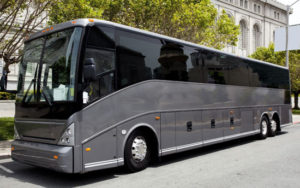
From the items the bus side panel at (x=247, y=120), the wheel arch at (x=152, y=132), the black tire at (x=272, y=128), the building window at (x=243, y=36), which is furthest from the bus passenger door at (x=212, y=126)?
the building window at (x=243, y=36)

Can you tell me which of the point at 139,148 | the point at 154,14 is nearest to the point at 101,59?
the point at 139,148

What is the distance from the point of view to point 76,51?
6078mm

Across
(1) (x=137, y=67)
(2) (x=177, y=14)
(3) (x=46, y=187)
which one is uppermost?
(2) (x=177, y=14)

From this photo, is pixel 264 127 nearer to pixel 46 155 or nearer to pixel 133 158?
pixel 133 158

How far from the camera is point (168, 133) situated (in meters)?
7.94

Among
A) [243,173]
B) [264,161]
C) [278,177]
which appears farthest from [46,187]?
[264,161]

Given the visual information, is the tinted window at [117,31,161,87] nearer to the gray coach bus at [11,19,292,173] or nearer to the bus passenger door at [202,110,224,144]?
the gray coach bus at [11,19,292,173]

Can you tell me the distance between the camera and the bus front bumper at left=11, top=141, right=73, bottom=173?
5.71 m

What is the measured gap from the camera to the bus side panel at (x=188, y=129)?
327 inches

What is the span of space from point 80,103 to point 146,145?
2.19m

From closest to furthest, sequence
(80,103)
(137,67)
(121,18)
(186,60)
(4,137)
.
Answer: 1. (80,103)
2. (137,67)
3. (186,60)
4. (4,137)
5. (121,18)

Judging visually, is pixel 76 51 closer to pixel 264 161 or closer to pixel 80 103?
pixel 80 103

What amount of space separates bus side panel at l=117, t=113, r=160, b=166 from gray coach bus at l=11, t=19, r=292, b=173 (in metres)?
0.02

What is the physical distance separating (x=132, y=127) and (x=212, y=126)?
362cm
